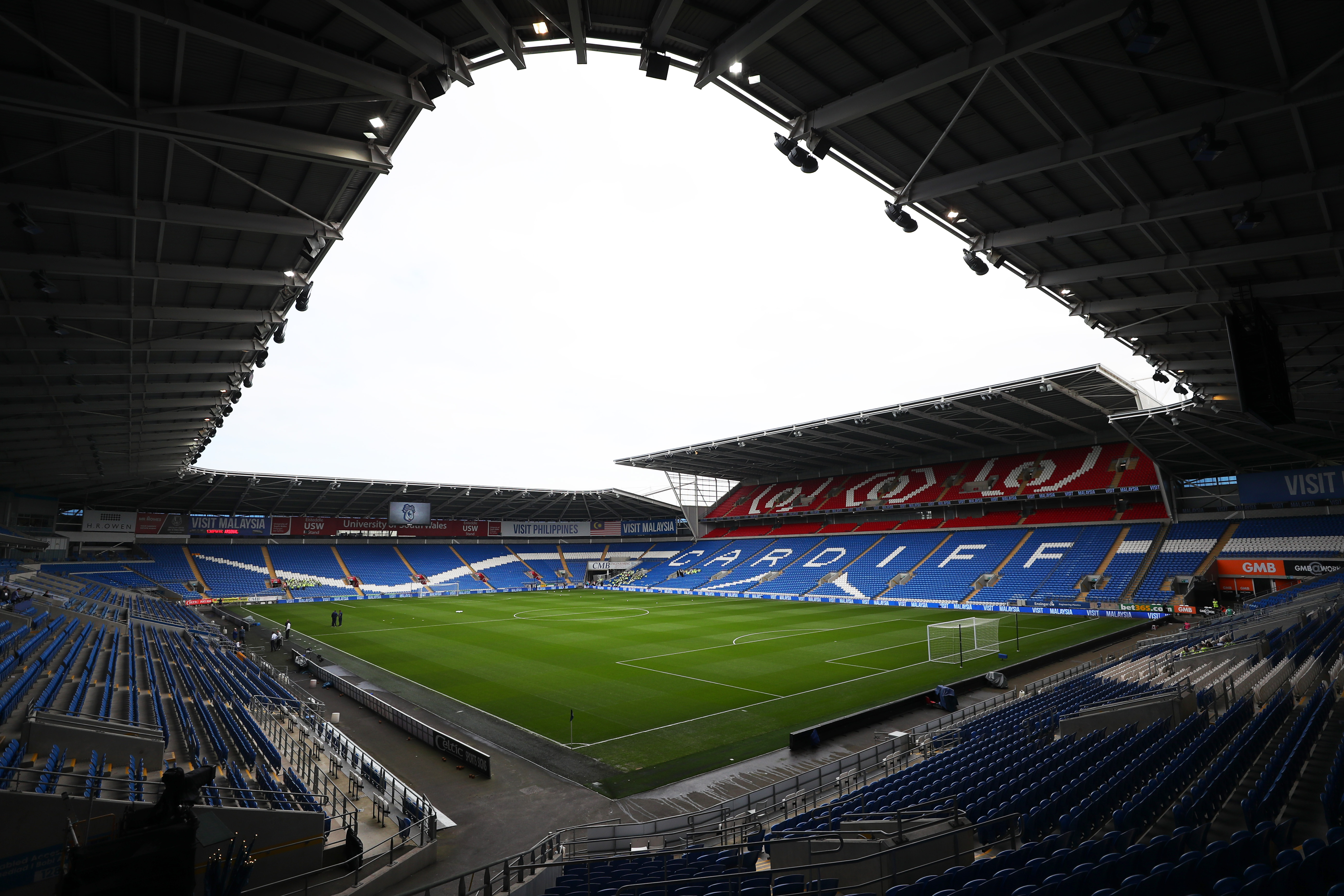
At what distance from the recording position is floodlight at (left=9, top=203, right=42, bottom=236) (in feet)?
32.5

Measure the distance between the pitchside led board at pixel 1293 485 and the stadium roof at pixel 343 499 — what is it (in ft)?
168

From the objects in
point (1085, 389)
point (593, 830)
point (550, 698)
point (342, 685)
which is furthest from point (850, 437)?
point (593, 830)

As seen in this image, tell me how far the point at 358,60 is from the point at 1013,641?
104 ft

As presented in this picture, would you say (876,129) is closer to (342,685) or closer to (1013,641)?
(342,685)

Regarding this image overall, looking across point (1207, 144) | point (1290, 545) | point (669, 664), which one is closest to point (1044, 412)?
point (1290, 545)

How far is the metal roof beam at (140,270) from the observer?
39.4ft

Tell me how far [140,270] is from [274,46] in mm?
7980

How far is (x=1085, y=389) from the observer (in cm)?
3669

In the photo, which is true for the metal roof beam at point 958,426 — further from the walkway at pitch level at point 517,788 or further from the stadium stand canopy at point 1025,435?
the walkway at pitch level at point 517,788

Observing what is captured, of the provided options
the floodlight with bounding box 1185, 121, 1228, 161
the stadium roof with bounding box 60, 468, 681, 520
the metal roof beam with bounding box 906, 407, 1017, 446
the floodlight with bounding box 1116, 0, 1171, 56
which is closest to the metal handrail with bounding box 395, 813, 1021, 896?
the floodlight with bounding box 1116, 0, 1171, 56

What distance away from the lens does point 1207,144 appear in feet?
30.6

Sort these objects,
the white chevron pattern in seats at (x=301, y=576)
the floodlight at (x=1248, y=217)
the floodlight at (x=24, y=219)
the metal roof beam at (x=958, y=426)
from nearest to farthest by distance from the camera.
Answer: the floodlight at (x=24, y=219) → the floodlight at (x=1248, y=217) → the metal roof beam at (x=958, y=426) → the white chevron pattern in seats at (x=301, y=576)

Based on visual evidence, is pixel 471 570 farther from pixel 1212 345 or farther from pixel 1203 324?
pixel 1203 324

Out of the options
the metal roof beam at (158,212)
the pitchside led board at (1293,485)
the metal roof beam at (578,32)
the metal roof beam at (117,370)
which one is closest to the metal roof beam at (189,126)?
the metal roof beam at (158,212)
